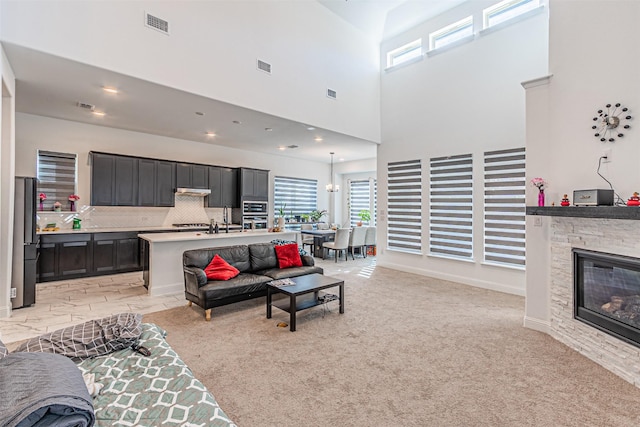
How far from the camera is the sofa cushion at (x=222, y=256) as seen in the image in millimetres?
4258

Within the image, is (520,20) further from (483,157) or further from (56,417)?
(56,417)

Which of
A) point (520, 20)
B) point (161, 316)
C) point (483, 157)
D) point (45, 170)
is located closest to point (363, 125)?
point (483, 157)

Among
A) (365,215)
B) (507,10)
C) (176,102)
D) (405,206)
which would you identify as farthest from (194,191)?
(507,10)

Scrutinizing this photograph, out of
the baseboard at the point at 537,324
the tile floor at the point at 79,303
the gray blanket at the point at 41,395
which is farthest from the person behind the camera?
the tile floor at the point at 79,303

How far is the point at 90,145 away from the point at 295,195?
558 cm

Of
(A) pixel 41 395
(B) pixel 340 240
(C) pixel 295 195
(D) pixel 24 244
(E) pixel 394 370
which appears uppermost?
(C) pixel 295 195

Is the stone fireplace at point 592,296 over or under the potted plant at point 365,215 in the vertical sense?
under

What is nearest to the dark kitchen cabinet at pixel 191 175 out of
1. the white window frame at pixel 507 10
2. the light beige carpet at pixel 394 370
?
the light beige carpet at pixel 394 370

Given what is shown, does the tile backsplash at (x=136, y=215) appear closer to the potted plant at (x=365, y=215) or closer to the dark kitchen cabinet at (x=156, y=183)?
the dark kitchen cabinet at (x=156, y=183)

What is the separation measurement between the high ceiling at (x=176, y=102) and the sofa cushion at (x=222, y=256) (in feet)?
7.39

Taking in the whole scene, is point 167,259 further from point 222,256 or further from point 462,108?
point 462,108

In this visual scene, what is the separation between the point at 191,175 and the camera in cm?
741

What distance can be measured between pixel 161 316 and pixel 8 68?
135 inches

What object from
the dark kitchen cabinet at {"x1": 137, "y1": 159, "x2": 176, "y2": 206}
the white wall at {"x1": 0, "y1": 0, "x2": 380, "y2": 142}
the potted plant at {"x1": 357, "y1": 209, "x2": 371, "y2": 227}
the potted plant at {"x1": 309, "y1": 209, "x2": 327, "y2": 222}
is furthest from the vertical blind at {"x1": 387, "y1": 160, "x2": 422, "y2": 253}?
the dark kitchen cabinet at {"x1": 137, "y1": 159, "x2": 176, "y2": 206}
